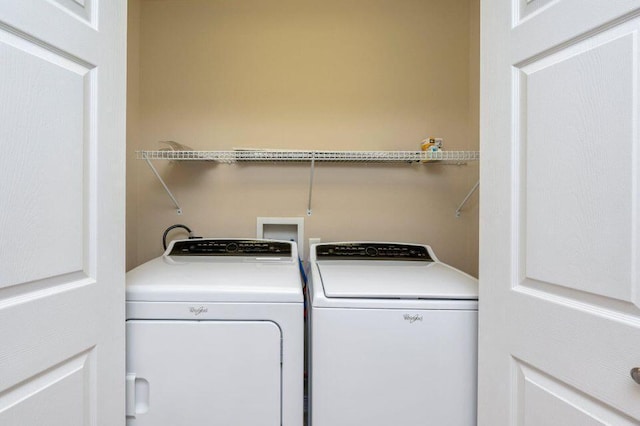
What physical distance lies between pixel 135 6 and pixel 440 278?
2382 mm

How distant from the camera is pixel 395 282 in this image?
46.4 inches

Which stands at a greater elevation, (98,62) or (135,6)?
(135,6)

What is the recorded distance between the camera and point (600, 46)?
673 millimetres

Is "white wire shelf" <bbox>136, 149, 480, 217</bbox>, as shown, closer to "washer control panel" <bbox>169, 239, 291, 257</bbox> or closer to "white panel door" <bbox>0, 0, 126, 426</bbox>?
"washer control panel" <bbox>169, 239, 291, 257</bbox>

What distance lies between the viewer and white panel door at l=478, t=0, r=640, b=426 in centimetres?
64

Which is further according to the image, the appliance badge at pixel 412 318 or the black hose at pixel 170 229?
the black hose at pixel 170 229

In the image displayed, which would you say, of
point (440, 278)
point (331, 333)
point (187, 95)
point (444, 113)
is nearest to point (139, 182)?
point (187, 95)

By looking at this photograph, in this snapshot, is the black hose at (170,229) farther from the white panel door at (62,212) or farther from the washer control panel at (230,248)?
the white panel door at (62,212)

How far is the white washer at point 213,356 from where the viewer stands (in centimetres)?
106

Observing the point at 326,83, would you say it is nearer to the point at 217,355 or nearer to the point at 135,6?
the point at 135,6

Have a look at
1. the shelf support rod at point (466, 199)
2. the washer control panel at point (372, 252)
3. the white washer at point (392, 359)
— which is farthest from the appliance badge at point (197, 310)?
the shelf support rod at point (466, 199)

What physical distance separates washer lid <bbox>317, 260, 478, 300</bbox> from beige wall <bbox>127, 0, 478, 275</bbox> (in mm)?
563

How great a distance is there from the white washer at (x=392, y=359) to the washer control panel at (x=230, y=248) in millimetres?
589

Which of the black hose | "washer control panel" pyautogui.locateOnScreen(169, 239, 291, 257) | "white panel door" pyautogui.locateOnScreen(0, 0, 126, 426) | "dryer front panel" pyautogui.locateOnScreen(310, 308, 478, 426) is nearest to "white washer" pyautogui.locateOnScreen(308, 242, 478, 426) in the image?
"dryer front panel" pyautogui.locateOnScreen(310, 308, 478, 426)
